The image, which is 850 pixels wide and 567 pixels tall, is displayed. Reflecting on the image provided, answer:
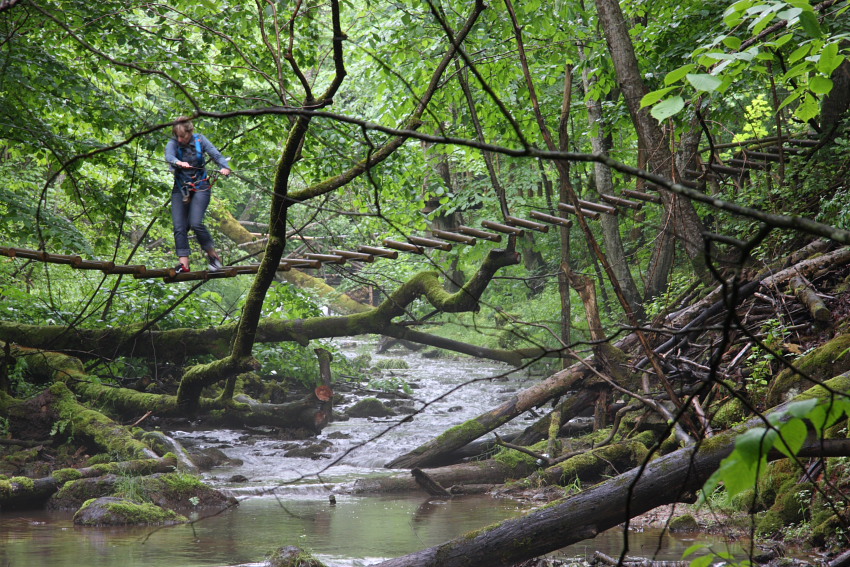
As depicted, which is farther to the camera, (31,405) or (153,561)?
(31,405)

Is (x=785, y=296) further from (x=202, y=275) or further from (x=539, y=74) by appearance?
(x=202, y=275)

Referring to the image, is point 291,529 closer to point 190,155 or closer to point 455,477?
point 455,477

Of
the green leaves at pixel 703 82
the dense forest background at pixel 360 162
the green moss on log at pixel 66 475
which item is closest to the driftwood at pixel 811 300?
the dense forest background at pixel 360 162

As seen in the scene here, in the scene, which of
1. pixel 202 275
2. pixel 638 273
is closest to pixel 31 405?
pixel 202 275

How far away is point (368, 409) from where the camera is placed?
38.0 feet

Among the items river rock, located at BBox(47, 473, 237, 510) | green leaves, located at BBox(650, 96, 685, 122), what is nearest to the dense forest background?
river rock, located at BBox(47, 473, 237, 510)

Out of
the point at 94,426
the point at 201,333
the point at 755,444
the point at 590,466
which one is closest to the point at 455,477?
the point at 590,466

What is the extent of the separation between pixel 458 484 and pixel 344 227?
45.6 feet

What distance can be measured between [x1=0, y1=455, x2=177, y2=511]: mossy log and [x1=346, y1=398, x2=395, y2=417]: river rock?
4.44 meters

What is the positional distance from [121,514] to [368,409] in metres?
5.80

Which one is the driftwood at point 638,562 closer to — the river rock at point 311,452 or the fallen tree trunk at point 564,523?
the fallen tree trunk at point 564,523

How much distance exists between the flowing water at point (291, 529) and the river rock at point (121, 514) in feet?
0.53

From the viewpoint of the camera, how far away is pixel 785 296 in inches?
243

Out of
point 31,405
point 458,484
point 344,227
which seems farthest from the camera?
point 344,227
